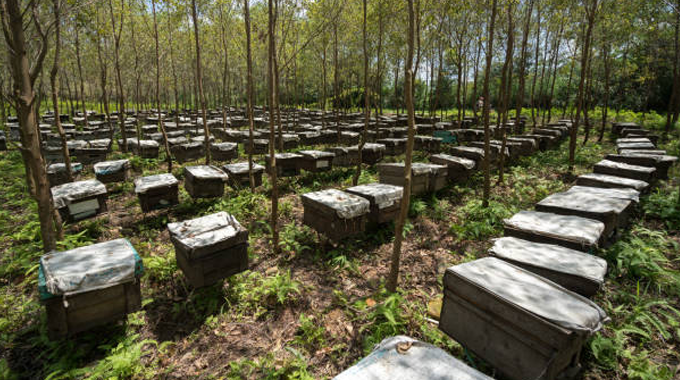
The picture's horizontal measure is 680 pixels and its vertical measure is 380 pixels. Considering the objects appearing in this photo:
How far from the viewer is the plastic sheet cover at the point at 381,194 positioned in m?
6.81

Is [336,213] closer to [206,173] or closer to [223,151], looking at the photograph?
[206,173]

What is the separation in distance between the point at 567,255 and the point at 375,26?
1264 centimetres

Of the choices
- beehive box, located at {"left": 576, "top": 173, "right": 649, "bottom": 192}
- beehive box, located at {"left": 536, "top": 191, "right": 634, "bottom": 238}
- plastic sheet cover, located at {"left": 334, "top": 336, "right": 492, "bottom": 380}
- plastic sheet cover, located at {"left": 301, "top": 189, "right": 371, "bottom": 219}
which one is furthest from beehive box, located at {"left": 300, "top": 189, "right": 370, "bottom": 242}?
beehive box, located at {"left": 576, "top": 173, "right": 649, "bottom": 192}

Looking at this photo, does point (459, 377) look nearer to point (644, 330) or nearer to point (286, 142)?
point (644, 330)

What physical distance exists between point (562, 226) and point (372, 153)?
26.6 feet

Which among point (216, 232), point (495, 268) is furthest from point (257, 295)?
point (495, 268)

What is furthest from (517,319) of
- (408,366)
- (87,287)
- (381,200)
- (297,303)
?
(87,287)

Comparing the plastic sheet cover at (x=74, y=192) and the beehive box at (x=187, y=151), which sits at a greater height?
the beehive box at (x=187, y=151)

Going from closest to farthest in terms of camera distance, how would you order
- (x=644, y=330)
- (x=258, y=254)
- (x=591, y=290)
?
(x=591, y=290) < (x=644, y=330) < (x=258, y=254)

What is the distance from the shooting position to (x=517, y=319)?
10.1ft

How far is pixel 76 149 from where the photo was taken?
11922 mm

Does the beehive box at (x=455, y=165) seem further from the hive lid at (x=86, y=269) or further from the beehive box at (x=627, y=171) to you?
the hive lid at (x=86, y=269)

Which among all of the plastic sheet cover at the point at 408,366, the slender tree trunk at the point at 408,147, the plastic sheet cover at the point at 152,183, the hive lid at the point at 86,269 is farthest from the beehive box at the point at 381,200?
the plastic sheet cover at the point at 152,183

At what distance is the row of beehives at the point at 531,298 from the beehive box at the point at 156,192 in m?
7.00
